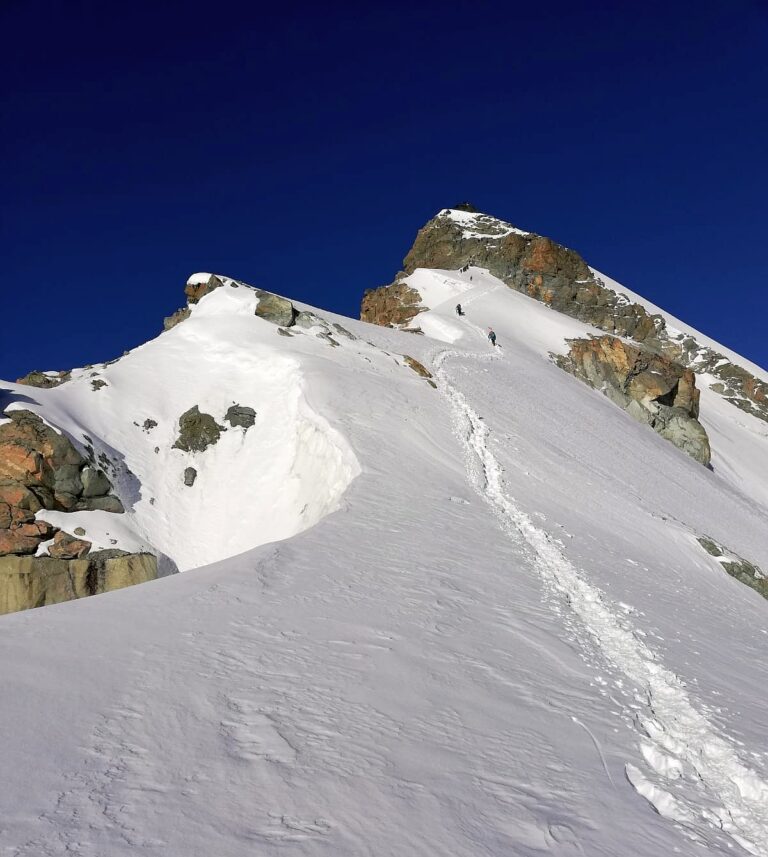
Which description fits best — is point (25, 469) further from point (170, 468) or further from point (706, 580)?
point (706, 580)

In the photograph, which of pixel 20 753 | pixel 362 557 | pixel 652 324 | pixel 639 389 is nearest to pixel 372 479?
pixel 362 557

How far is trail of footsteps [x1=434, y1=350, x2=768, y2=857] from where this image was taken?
16.5 feet

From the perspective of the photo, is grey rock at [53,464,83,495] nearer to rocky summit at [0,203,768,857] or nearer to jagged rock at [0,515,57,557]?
rocky summit at [0,203,768,857]

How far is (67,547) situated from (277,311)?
18240 millimetres

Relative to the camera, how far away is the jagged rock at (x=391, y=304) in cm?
5894

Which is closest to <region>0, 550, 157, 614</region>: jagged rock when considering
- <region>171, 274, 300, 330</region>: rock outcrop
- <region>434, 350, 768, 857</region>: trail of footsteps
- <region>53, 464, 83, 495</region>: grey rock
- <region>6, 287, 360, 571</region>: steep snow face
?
<region>6, 287, 360, 571</region>: steep snow face

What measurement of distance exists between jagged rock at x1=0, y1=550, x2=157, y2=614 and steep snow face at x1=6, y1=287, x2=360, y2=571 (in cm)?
105

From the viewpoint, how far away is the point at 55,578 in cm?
1708

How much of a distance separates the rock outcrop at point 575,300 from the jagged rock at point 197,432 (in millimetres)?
37679

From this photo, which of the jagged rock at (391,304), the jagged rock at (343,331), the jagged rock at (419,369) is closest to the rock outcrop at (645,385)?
the jagged rock at (391,304)

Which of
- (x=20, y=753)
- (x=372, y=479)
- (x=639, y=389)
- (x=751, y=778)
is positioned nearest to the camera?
(x=20, y=753)

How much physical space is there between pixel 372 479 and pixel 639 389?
119ft

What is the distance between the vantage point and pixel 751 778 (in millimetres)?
5730

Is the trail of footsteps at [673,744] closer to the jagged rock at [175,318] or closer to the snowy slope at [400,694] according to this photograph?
the snowy slope at [400,694]
